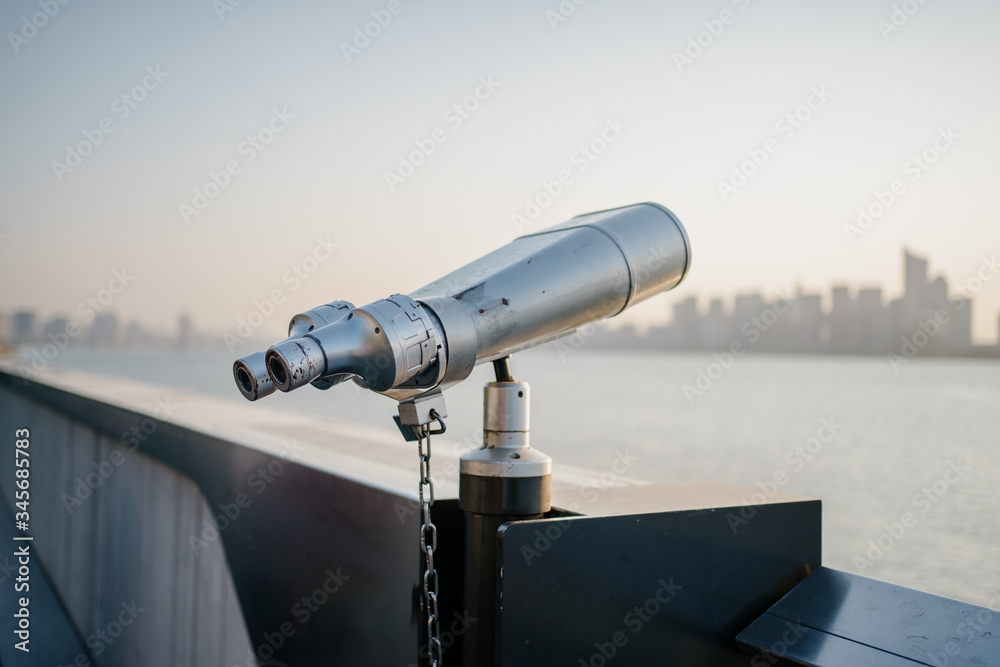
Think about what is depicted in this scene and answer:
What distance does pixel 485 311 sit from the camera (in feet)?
2.87

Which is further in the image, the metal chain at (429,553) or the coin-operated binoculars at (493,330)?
the metal chain at (429,553)

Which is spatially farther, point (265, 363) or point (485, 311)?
point (485, 311)

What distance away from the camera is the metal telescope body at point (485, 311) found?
0.75m

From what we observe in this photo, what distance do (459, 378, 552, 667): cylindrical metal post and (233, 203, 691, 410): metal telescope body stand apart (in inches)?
3.2

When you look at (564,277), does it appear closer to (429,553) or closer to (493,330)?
(493,330)

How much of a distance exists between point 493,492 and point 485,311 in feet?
0.79

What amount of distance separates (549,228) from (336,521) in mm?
708

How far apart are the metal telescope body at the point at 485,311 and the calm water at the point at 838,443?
0.39 ft

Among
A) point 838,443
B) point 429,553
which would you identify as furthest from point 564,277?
point 838,443

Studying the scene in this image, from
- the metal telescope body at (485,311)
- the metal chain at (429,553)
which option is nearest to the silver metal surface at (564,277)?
the metal telescope body at (485,311)

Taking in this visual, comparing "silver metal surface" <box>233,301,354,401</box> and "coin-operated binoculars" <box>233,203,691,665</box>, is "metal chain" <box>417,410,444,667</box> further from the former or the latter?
"silver metal surface" <box>233,301,354,401</box>

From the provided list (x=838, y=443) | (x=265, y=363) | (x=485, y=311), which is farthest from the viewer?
(x=838, y=443)

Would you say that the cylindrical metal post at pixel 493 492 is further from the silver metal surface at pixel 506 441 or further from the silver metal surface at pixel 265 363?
the silver metal surface at pixel 265 363

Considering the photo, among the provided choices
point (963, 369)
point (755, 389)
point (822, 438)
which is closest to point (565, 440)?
point (822, 438)
